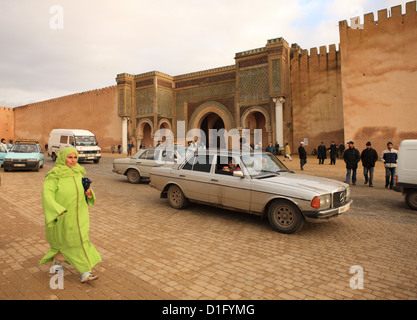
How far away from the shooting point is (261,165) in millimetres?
5859

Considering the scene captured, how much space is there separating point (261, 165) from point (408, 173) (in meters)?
4.33

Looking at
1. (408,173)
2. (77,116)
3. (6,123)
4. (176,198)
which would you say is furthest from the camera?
(6,123)

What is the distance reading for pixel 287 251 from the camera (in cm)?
411

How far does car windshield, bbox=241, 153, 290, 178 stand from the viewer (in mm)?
5591

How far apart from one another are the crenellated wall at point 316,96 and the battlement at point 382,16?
2.67 m

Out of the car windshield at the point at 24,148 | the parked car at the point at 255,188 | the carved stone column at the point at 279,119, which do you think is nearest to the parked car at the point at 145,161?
the parked car at the point at 255,188

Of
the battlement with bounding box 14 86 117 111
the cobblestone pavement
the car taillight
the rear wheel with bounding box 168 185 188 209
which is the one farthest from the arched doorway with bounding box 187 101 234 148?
the car taillight

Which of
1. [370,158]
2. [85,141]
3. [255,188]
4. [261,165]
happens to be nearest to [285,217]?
[255,188]

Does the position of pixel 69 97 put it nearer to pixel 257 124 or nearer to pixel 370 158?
pixel 257 124

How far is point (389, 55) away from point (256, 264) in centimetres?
1989

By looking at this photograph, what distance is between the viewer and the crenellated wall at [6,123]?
45.9 metres

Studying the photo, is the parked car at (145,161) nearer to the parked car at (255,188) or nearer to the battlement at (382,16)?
the parked car at (255,188)

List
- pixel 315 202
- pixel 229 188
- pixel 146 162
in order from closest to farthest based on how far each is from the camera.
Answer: pixel 315 202
pixel 229 188
pixel 146 162

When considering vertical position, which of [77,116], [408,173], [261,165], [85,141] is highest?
[77,116]
